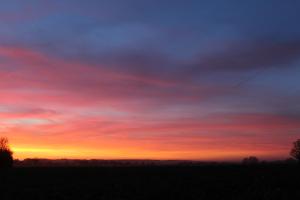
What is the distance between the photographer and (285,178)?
146 ft

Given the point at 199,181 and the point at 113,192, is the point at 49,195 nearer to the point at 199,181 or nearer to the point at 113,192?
the point at 113,192

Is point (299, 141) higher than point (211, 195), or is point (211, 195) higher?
point (299, 141)

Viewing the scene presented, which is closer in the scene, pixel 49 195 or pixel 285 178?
pixel 49 195

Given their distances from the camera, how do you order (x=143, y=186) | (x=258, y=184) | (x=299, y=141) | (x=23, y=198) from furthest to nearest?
(x=299, y=141) → (x=143, y=186) → (x=258, y=184) → (x=23, y=198)

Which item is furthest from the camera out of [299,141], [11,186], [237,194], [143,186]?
[299,141]

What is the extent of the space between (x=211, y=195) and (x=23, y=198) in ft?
42.2

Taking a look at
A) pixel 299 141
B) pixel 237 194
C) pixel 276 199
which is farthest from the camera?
pixel 299 141

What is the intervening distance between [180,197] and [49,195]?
9.61 metres

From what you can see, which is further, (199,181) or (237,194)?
(199,181)

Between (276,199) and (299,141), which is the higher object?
(299,141)

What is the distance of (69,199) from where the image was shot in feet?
116

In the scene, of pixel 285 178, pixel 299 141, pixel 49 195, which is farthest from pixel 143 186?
pixel 299 141

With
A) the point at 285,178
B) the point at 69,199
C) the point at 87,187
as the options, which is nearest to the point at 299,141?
the point at 285,178

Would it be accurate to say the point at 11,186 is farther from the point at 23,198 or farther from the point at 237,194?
the point at 237,194
